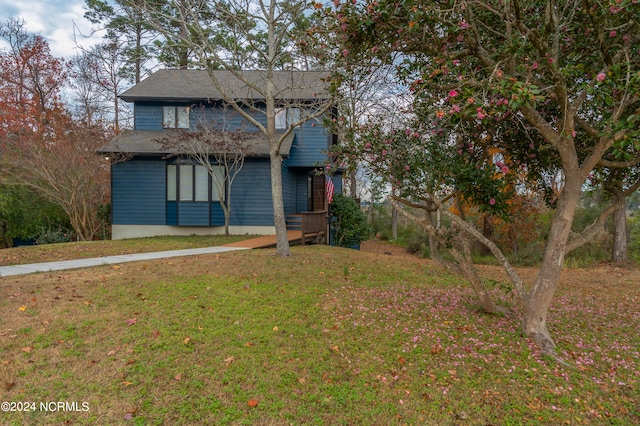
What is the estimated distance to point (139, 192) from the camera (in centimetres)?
1456

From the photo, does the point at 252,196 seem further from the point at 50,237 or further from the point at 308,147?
the point at 50,237

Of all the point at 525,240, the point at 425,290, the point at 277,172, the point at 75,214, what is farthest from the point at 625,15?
the point at 75,214

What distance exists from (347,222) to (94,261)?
9.83 m

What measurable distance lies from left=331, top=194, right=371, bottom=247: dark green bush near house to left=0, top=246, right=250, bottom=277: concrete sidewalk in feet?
19.6

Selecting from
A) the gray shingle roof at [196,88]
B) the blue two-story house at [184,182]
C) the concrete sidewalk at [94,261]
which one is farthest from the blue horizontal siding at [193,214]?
the gray shingle roof at [196,88]

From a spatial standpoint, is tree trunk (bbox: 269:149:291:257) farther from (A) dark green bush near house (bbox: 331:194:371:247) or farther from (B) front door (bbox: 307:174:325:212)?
(B) front door (bbox: 307:174:325:212)

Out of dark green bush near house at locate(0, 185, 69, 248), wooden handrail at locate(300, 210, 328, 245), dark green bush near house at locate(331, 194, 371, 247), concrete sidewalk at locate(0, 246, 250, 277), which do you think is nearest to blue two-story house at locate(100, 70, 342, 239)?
wooden handrail at locate(300, 210, 328, 245)

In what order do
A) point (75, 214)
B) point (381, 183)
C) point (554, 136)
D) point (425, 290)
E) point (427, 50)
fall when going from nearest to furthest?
point (554, 136) → point (427, 50) → point (381, 183) → point (425, 290) → point (75, 214)

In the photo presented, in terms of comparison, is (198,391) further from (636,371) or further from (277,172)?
(277,172)

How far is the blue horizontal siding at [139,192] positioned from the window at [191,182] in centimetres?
40

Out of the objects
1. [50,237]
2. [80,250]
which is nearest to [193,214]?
[80,250]

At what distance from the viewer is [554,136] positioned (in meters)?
3.86

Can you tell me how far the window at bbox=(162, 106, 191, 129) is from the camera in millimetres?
15375

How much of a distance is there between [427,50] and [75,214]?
15.3 m
